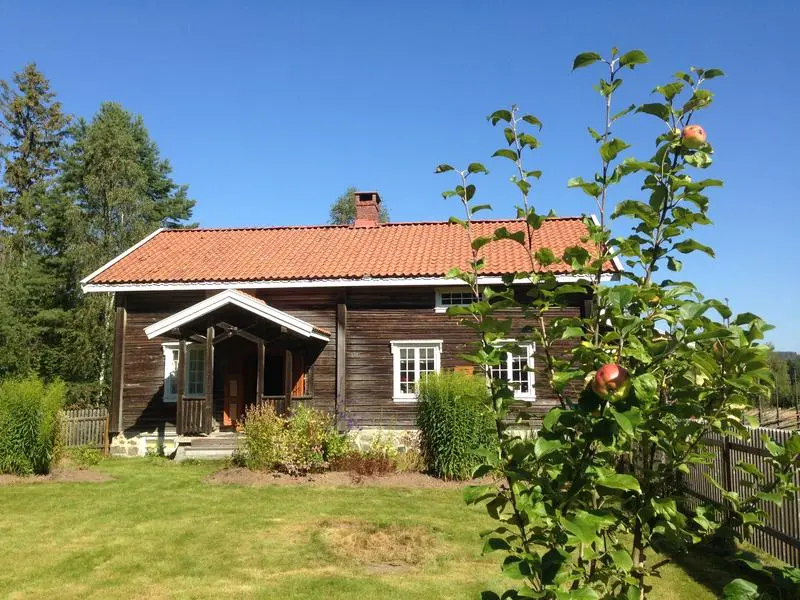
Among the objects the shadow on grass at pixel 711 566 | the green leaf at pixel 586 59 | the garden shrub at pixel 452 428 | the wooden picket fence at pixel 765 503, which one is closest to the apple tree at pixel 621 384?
the green leaf at pixel 586 59

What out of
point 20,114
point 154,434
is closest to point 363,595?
point 154,434

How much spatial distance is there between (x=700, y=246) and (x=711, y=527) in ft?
3.41

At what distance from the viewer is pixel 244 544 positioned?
7727 millimetres

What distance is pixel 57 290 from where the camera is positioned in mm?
29641

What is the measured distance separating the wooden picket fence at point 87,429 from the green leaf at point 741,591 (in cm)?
1657

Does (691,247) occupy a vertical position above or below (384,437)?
above

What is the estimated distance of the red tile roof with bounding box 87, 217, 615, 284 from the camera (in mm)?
15609

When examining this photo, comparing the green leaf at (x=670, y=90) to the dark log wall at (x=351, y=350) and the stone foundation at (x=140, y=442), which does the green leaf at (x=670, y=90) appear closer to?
the dark log wall at (x=351, y=350)

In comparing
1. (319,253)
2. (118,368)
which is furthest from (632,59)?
(118,368)

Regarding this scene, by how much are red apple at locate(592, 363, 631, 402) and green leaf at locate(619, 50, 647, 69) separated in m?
1.16

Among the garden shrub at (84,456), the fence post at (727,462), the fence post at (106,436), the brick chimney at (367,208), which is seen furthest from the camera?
the brick chimney at (367,208)

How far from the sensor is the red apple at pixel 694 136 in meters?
1.99

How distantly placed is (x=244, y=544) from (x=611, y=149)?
7348 mm

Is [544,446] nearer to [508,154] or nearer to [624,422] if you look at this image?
[624,422]
